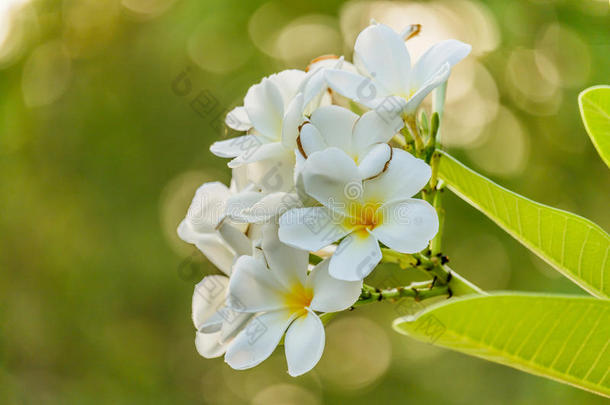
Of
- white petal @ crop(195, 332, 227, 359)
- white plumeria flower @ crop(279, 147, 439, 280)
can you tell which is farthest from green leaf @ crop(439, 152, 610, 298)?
→ white petal @ crop(195, 332, 227, 359)

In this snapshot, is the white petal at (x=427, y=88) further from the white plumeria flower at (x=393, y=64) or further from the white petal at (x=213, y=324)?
the white petal at (x=213, y=324)

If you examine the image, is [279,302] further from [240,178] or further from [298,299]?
[240,178]

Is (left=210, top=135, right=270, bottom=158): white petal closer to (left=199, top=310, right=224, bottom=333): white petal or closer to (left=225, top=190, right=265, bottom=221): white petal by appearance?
(left=225, top=190, right=265, bottom=221): white petal

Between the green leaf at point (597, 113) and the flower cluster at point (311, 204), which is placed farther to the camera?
the green leaf at point (597, 113)

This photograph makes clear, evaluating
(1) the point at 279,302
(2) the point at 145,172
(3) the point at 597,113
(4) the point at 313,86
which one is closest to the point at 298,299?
(1) the point at 279,302

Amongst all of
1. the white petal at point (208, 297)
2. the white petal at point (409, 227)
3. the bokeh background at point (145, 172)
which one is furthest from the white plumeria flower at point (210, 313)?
the bokeh background at point (145, 172)
